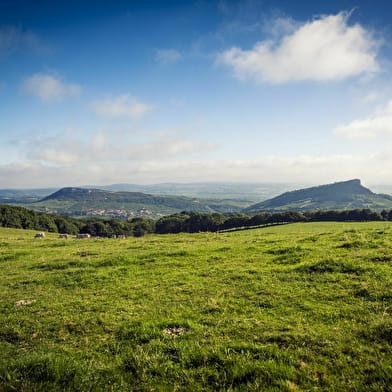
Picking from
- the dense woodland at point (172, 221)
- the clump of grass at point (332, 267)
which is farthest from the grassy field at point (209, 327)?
the dense woodland at point (172, 221)

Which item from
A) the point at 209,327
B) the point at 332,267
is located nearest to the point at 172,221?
the point at 332,267

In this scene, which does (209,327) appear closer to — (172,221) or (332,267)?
(332,267)

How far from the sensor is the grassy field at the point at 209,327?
237 inches

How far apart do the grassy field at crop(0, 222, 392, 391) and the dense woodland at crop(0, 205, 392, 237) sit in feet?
→ 290

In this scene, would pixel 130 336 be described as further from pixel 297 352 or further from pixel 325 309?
pixel 325 309

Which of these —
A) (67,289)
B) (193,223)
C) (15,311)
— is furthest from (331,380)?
(193,223)

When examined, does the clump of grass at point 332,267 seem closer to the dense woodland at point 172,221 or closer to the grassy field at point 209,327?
the grassy field at point 209,327

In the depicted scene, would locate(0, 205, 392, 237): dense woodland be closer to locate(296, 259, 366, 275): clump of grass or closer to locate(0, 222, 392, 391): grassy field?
locate(296, 259, 366, 275): clump of grass

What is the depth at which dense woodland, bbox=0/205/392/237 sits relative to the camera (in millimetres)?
105938

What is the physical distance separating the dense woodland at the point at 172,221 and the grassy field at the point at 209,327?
88.3 meters

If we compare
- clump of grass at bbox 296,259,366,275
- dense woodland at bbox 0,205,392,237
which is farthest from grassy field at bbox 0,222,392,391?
dense woodland at bbox 0,205,392,237

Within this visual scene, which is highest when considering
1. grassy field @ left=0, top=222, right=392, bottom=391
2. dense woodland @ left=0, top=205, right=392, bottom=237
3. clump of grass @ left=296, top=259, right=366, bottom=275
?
clump of grass @ left=296, top=259, right=366, bottom=275

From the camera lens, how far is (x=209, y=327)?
8.47 metres

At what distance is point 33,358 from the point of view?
672 centimetres
